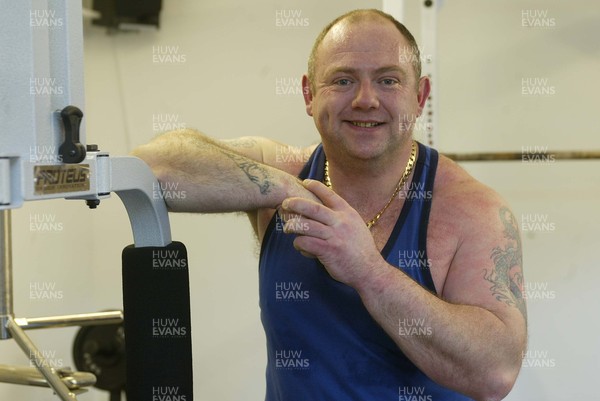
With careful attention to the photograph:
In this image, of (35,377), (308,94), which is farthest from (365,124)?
(35,377)

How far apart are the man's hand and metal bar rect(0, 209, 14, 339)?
3.10ft

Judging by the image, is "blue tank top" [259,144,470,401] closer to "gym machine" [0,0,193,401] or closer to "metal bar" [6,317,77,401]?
"gym machine" [0,0,193,401]

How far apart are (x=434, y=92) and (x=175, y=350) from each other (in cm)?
160

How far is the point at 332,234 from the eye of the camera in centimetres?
132

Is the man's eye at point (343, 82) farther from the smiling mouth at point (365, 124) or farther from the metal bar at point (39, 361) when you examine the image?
the metal bar at point (39, 361)

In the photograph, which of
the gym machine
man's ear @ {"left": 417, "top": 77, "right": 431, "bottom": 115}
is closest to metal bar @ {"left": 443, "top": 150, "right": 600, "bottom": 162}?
man's ear @ {"left": 417, "top": 77, "right": 431, "bottom": 115}

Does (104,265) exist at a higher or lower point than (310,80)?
A: lower

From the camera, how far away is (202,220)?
10.6 ft

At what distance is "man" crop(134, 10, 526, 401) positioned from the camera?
1367mm

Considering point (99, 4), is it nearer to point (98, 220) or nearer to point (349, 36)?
point (98, 220)

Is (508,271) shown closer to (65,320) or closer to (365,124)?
(365,124)

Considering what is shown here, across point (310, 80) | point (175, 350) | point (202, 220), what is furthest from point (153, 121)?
point (175, 350)

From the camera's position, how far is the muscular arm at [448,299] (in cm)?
133

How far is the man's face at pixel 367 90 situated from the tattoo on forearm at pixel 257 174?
34cm
